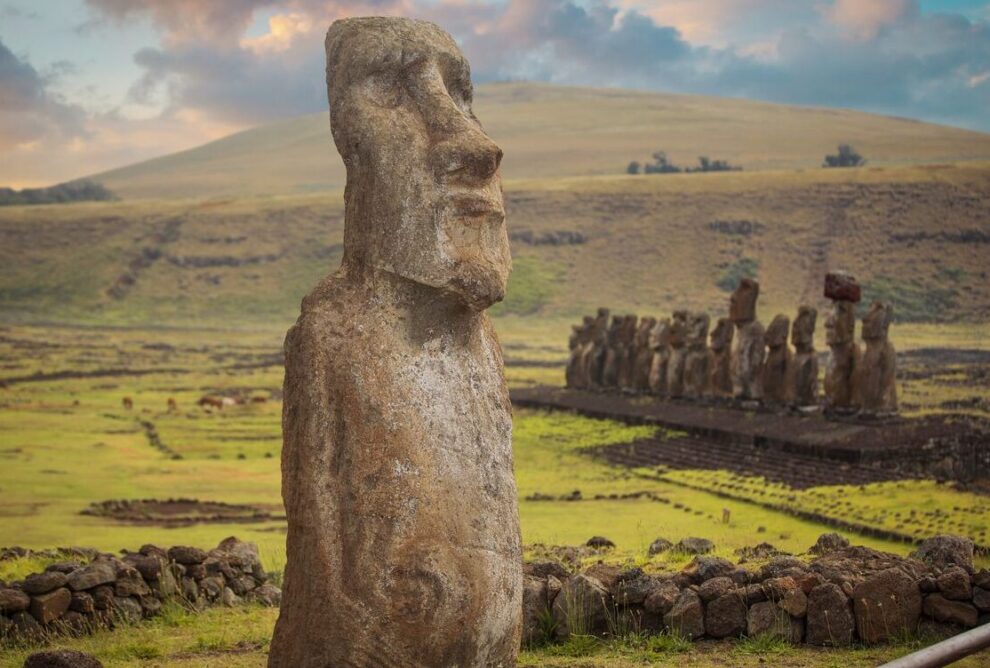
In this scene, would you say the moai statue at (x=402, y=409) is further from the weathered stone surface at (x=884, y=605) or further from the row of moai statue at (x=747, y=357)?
the row of moai statue at (x=747, y=357)

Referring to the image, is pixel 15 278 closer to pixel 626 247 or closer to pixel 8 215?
pixel 8 215

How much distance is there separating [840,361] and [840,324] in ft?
2.27

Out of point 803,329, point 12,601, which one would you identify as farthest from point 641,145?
point 12,601

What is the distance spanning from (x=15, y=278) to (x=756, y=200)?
55411mm

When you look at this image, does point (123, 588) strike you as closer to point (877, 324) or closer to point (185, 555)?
point (185, 555)

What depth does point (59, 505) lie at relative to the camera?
742 inches

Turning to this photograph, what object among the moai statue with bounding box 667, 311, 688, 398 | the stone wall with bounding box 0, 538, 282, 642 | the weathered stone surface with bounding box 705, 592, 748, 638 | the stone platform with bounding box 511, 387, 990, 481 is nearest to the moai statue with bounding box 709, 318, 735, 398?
the stone platform with bounding box 511, 387, 990, 481

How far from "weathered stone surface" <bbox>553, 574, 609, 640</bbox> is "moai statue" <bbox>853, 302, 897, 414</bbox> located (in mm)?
16598

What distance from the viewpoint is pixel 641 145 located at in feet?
508

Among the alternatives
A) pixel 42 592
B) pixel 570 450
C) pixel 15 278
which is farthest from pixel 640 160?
pixel 42 592

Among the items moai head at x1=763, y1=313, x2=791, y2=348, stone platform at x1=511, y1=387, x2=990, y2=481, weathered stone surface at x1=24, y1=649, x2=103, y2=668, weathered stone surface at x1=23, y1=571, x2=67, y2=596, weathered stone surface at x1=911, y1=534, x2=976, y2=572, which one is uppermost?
moai head at x1=763, y1=313, x2=791, y2=348

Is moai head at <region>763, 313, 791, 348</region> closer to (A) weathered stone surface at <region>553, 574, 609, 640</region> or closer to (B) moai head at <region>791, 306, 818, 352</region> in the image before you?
(B) moai head at <region>791, 306, 818, 352</region>

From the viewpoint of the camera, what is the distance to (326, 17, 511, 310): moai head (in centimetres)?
625

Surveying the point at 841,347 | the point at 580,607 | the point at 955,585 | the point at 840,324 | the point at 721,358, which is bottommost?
the point at 721,358
